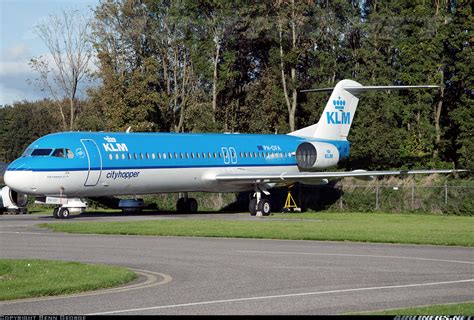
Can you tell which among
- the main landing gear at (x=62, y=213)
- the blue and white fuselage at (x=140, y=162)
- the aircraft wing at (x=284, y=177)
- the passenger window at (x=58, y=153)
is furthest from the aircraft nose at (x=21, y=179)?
the aircraft wing at (x=284, y=177)

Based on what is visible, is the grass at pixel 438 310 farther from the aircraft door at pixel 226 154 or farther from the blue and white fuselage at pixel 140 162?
the aircraft door at pixel 226 154

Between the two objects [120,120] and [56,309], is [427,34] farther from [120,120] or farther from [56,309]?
[56,309]

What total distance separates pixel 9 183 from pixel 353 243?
16.3m

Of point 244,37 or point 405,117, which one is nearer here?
point 405,117

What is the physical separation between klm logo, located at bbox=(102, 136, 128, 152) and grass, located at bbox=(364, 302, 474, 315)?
2658 centimetres

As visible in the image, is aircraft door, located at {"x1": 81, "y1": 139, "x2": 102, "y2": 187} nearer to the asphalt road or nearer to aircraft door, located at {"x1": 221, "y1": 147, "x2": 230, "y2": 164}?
aircraft door, located at {"x1": 221, "y1": 147, "x2": 230, "y2": 164}

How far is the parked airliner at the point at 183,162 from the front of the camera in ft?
120

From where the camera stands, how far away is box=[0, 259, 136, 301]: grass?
14.8 m

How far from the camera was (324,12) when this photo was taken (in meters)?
68.1

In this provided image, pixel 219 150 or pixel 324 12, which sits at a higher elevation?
pixel 324 12

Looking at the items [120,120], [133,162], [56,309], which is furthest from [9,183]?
[120,120]

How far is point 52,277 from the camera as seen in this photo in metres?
16.4

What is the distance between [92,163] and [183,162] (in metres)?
5.66

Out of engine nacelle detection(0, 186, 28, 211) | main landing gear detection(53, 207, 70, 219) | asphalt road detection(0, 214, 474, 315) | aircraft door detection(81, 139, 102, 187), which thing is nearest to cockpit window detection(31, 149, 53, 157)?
aircraft door detection(81, 139, 102, 187)
